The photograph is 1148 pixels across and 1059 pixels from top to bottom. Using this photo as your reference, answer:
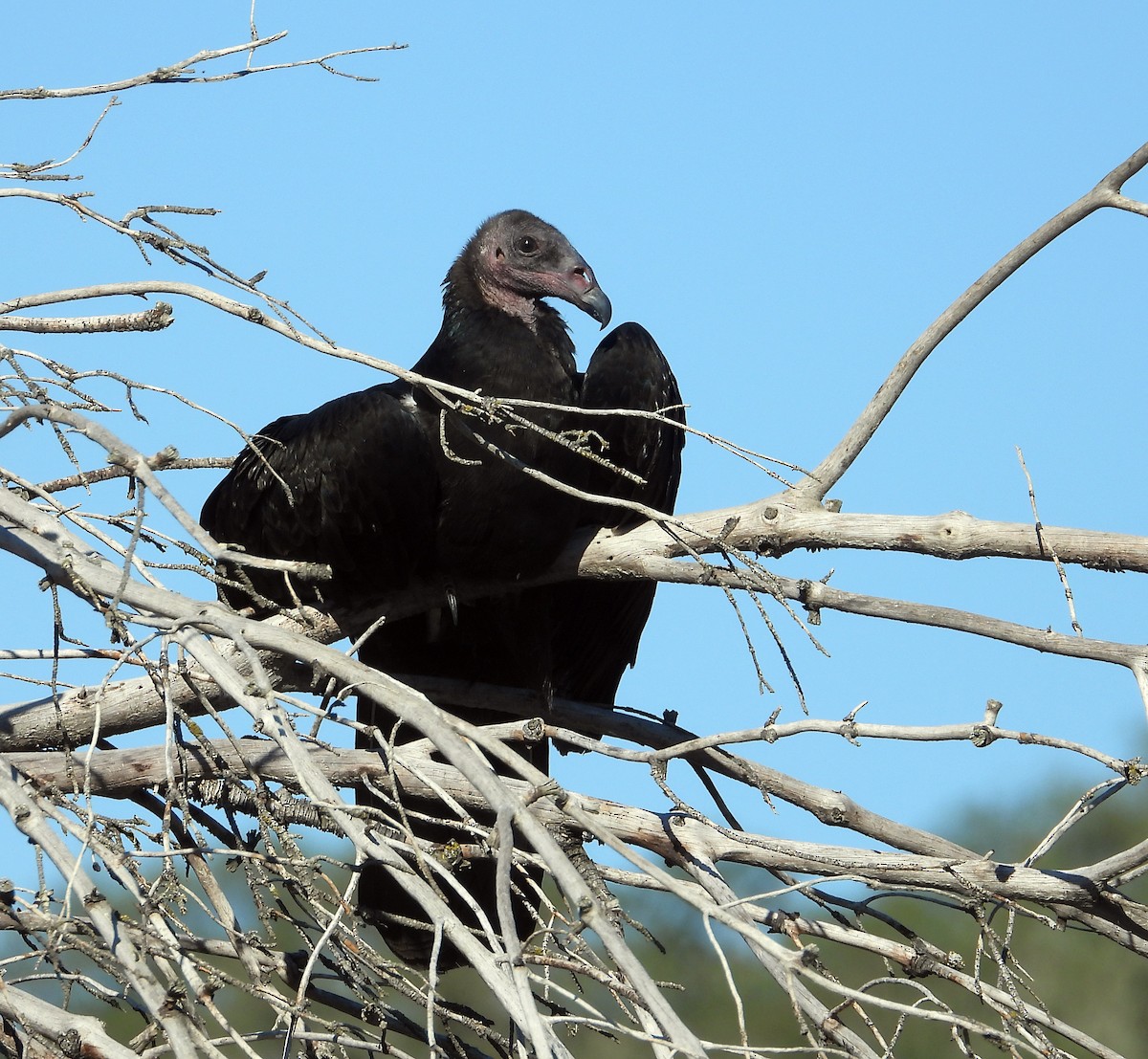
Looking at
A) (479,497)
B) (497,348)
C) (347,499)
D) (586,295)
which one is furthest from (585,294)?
(347,499)

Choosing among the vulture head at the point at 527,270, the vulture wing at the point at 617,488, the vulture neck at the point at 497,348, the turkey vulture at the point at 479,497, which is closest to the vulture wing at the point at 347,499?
the turkey vulture at the point at 479,497

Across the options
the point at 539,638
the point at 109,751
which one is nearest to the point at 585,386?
the point at 539,638

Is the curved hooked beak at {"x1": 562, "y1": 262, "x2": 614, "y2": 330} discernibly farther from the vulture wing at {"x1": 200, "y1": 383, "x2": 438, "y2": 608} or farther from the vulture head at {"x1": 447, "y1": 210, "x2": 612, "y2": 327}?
the vulture wing at {"x1": 200, "y1": 383, "x2": 438, "y2": 608}

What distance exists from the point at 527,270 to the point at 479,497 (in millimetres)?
939

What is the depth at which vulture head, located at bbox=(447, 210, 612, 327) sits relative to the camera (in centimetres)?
→ 435

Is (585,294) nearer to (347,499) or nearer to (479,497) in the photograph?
(479,497)

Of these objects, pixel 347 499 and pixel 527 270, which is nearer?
pixel 347 499

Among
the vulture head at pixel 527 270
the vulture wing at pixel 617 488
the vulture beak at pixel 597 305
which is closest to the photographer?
the vulture wing at pixel 617 488

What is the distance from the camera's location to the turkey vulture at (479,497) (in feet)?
12.4

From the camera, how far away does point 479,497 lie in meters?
3.80

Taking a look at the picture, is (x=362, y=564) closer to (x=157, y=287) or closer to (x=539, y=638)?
(x=539, y=638)

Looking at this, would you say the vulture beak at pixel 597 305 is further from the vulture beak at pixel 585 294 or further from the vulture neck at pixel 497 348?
the vulture neck at pixel 497 348

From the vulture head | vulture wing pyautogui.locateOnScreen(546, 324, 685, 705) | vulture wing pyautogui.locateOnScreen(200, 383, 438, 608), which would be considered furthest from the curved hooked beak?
vulture wing pyautogui.locateOnScreen(200, 383, 438, 608)

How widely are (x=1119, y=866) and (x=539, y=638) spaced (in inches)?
74.2
